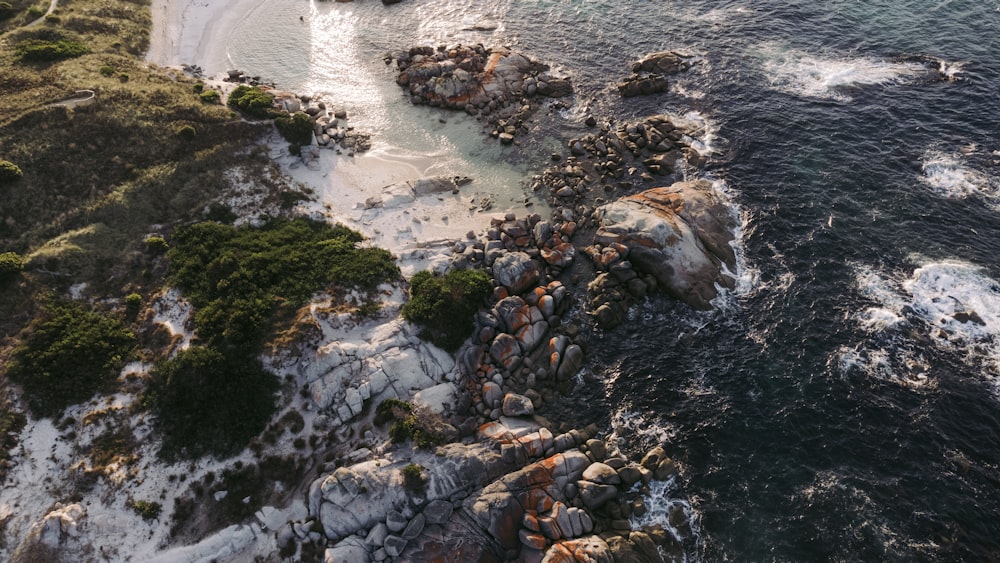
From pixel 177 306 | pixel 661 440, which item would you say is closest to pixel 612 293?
pixel 661 440

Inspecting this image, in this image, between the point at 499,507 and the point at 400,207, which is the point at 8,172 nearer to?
the point at 400,207


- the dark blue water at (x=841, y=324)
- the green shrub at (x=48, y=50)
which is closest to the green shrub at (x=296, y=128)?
the green shrub at (x=48, y=50)

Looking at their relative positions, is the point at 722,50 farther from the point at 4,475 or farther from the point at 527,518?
the point at 4,475

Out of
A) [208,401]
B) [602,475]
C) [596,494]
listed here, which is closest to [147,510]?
[208,401]

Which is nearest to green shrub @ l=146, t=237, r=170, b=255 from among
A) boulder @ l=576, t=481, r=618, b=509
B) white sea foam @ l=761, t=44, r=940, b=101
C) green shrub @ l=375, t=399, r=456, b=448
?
green shrub @ l=375, t=399, r=456, b=448

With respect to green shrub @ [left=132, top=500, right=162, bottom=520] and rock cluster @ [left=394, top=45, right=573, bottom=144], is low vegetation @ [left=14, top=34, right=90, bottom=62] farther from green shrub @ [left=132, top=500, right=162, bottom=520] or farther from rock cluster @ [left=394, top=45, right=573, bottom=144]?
green shrub @ [left=132, top=500, right=162, bottom=520]
